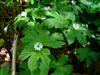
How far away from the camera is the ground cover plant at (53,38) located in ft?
5.57

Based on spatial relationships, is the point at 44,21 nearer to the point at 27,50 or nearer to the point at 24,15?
the point at 24,15

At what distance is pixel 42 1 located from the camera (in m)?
2.37

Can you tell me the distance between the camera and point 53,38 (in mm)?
1811

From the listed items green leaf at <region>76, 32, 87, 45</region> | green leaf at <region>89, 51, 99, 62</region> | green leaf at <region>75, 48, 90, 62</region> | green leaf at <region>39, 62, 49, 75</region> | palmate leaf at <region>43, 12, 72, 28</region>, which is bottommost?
green leaf at <region>89, 51, 99, 62</region>

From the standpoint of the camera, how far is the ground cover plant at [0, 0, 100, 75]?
170 centimetres

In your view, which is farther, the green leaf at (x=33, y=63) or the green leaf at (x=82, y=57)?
the green leaf at (x=82, y=57)

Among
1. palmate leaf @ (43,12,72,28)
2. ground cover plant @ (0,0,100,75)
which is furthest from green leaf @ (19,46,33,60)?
palmate leaf @ (43,12,72,28)

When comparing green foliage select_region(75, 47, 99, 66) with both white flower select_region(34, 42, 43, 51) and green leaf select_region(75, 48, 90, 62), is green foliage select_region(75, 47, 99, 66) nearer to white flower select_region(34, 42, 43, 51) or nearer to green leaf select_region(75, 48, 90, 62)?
green leaf select_region(75, 48, 90, 62)

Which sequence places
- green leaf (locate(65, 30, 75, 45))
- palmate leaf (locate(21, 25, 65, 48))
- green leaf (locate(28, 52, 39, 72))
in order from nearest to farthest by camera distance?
green leaf (locate(28, 52, 39, 72))
palmate leaf (locate(21, 25, 65, 48))
green leaf (locate(65, 30, 75, 45))

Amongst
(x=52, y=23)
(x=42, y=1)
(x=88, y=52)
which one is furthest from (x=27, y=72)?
(x=42, y=1)

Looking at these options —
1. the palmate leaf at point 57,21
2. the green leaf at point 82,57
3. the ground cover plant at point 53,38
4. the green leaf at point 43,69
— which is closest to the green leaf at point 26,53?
the ground cover plant at point 53,38

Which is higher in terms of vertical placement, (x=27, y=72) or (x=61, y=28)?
(x=61, y=28)

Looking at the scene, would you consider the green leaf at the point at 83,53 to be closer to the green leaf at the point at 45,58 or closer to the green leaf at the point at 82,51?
the green leaf at the point at 82,51

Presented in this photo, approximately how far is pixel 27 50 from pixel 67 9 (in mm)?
733
